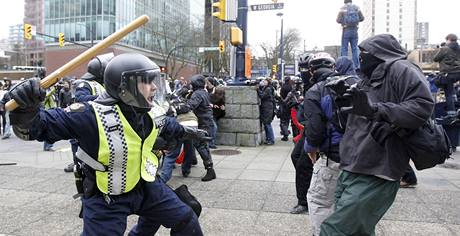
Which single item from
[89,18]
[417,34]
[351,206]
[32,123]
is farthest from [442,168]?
[417,34]

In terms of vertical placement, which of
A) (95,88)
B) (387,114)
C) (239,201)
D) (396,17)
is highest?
(396,17)

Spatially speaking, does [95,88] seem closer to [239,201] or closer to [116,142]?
[239,201]

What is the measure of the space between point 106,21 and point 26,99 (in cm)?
5602

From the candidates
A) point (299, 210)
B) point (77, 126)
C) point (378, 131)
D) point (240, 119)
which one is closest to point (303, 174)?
point (299, 210)

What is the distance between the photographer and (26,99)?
7.27ft

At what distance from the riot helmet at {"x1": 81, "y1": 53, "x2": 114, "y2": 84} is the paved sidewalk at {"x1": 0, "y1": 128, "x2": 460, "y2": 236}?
5.05ft

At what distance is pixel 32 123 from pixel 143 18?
4.67 ft

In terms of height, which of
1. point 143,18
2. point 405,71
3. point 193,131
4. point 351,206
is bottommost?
point 351,206

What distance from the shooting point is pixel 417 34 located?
302 ft

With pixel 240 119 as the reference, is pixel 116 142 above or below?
above

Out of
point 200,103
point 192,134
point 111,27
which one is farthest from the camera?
point 111,27

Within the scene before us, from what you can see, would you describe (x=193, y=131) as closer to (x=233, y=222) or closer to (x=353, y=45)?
(x=233, y=222)

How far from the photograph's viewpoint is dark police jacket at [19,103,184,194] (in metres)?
2.40

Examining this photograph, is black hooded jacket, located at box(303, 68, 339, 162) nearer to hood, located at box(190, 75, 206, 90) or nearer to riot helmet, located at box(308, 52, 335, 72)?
riot helmet, located at box(308, 52, 335, 72)
